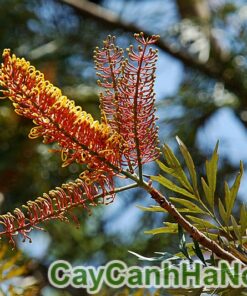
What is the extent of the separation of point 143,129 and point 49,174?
115cm

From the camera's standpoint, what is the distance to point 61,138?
0.58 meters

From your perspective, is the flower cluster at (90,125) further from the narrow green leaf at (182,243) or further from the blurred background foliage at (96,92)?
the blurred background foliage at (96,92)

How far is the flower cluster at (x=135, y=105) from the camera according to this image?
0.58 metres

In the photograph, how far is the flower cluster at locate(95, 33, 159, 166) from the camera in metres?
0.58

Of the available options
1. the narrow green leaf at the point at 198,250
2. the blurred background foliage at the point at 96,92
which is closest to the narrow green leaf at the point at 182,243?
the narrow green leaf at the point at 198,250

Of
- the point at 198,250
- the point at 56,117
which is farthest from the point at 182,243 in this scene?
the point at 56,117

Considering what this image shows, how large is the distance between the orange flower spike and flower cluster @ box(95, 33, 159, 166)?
0.03 feet

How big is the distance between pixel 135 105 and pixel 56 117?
59 millimetres

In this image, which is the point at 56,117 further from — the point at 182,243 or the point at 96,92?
the point at 96,92

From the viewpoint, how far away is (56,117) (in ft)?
1.88

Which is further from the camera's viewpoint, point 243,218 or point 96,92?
point 96,92

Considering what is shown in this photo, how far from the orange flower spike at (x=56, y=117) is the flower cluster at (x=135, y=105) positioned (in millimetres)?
10

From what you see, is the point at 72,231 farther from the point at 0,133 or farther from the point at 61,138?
the point at 61,138

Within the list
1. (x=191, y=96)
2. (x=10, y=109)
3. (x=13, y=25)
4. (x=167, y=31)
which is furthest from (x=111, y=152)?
(x=13, y=25)
